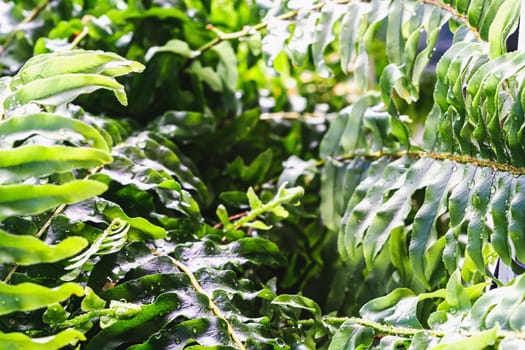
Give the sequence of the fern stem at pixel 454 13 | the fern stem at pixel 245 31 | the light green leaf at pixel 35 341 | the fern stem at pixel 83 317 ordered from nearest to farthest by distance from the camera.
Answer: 1. the light green leaf at pixel 35 341
2. the fern stem at pixel 83 317
3. the fern stem at pixel 454 13
4. the fern stem at pixel 245 31

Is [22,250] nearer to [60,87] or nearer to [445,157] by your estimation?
[60,87]

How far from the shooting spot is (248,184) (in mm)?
1030

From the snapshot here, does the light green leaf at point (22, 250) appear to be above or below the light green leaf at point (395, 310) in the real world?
above

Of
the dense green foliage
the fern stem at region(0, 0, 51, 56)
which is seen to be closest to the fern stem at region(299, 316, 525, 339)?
the dense green foliage

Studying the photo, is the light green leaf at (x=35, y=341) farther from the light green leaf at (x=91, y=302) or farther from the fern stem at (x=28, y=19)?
the fern stem at (x=28, y=19)

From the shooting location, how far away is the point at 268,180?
106 centimetres

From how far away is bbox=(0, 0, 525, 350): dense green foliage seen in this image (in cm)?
58

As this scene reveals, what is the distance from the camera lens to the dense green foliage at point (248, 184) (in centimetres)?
58

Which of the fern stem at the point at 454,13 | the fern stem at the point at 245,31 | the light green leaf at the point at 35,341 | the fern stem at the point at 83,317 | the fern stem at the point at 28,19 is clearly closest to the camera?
the light green leaf at the point at 35,341

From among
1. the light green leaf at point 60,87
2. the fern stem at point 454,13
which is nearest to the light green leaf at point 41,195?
the light green leaf at point 60,87

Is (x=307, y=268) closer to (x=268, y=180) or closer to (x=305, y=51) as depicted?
(x=268, y=180)

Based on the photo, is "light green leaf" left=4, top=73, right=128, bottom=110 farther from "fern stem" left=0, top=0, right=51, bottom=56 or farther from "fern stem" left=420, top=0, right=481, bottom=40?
"fern stem" left=0, top=0, right=51, bottom=56

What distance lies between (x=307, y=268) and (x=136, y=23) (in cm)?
47

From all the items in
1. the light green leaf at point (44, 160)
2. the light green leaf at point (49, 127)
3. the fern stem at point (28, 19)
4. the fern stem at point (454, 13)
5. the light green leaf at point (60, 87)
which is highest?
the fern stem at point (454, 13)
